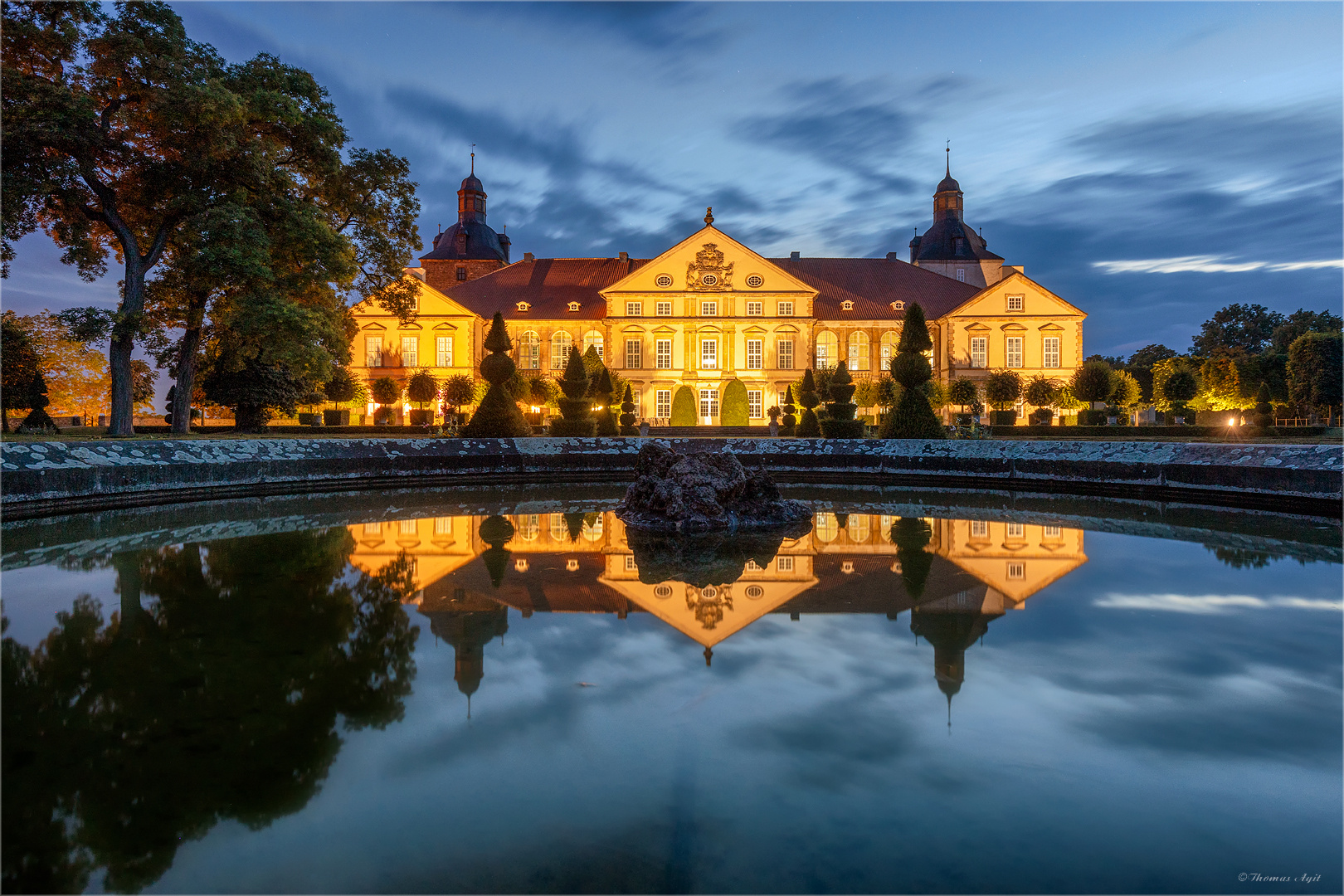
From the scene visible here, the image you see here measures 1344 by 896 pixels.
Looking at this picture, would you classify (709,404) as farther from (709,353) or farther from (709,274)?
(709,274)

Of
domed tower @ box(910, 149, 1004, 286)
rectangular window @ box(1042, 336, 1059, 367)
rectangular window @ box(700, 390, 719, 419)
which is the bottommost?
rectangular window @ box(700, 390, 719, 419)

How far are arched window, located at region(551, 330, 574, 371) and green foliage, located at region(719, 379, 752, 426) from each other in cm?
1398

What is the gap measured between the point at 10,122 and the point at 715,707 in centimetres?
2223

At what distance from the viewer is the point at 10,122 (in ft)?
54.6

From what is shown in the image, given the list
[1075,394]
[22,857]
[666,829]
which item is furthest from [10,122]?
[1075,394]

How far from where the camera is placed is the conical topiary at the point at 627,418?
31.8m

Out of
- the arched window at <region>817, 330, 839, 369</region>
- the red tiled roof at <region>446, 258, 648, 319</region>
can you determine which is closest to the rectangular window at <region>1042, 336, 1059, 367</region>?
the arched window at <region>817, 330, 839, 369</region>

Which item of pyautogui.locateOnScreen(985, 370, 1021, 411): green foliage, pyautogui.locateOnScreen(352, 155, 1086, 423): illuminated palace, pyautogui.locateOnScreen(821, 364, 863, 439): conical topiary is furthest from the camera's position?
pyautogui.locateOnScreen(352, 155, 1086, 423): illuminated palace

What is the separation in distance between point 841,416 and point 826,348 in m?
26.7

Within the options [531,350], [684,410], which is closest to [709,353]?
[684,410]

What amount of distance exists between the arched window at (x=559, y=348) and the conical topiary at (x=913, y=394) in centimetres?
3198

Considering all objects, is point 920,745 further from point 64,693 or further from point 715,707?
point 64,693

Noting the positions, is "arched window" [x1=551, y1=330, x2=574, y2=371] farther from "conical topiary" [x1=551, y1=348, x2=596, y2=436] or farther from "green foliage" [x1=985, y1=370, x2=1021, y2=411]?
"green foliage" [x1=985, y1=370, x2=1021, y2=411]

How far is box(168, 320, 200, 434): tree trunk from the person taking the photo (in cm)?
2178
